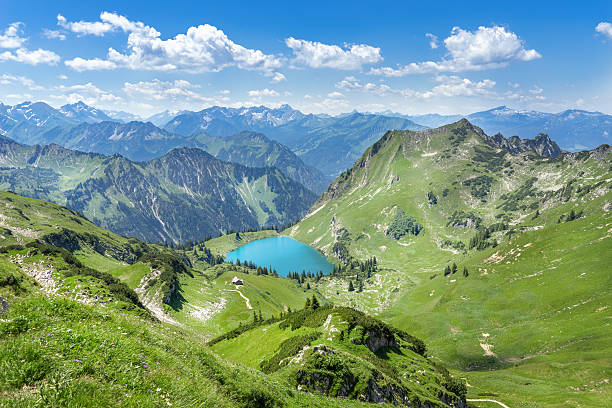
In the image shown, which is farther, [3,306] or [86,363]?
[3,306]

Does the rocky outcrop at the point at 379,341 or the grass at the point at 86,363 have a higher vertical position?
the grass at the point at 86,363

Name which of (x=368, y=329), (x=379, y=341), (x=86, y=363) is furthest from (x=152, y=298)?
(x=86, y=363)

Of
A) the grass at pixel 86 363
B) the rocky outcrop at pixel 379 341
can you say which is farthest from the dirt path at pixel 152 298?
the grass at pixel 86 363

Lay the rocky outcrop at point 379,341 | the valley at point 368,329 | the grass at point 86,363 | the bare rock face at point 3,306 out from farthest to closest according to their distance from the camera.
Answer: the rocky outcrop at point 379,341
the valley at point 368,329
the bare rock face at point 3,306
the grass at point 86,363

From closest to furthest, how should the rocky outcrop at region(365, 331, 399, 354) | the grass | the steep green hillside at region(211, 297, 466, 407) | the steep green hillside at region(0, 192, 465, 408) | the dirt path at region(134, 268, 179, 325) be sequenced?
the grass → the steep green hillside at region(0, 192, 465, 408) → the steep green hillside at region(211, 297, 466, 407) → the rocky outcrop at region(365, 331, 399, 354) → the dirt path at region(134, 268, 179, 325)

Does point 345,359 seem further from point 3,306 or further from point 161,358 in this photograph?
point 3,306

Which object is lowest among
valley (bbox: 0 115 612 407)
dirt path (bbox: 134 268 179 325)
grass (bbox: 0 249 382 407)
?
dirt path (bbox: 134 268 179 325)

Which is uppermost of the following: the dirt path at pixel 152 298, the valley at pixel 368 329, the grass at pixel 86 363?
the grass at pixel 86 363

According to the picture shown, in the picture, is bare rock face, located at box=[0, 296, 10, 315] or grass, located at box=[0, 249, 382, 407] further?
bare rock face, located at box=[0, 296, 10, 315]

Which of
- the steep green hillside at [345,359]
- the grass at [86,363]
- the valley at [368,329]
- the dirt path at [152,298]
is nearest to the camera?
the grass at [86,363]

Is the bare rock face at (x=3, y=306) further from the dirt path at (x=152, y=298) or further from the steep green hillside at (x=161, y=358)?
the dirt path at (x=152, y=298)

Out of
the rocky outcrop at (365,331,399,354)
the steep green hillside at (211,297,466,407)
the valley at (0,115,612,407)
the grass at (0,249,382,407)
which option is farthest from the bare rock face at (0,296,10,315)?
the rocky outcrop at (365,331,399,354)

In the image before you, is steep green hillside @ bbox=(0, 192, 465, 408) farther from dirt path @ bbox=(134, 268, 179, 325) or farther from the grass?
dirt path @ bbox=(134, 268, 179, 325)

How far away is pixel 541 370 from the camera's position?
9056 centimetres
